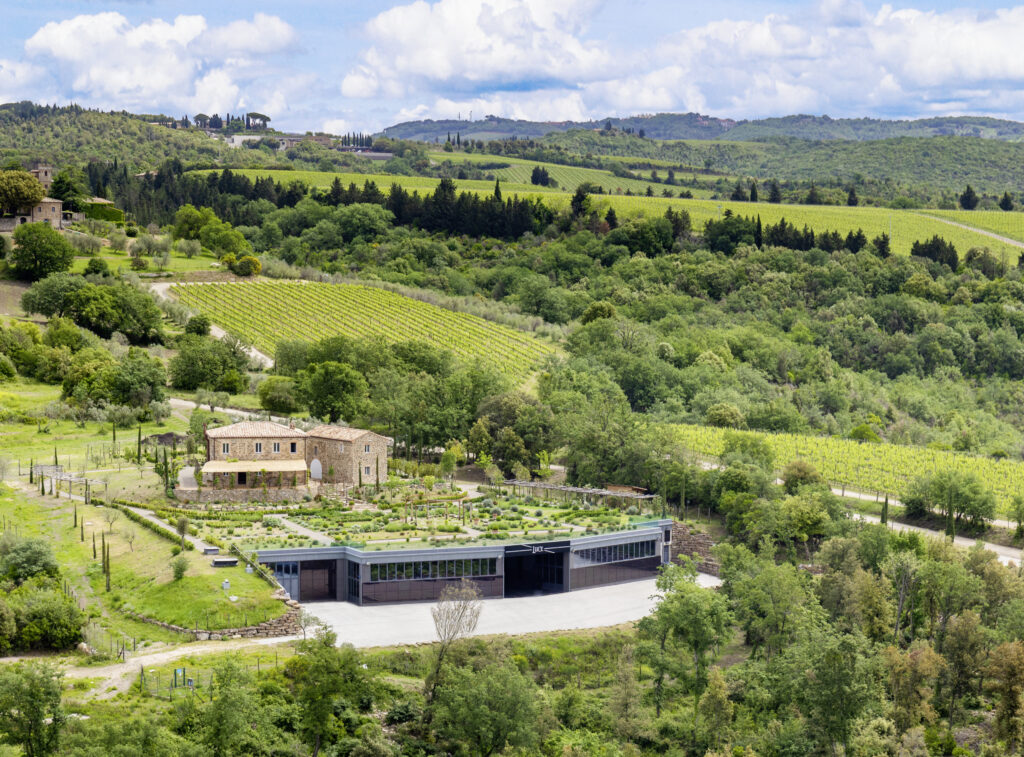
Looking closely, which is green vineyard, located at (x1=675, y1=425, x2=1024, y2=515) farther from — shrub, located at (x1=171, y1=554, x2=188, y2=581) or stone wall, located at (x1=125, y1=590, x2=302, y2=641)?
shrub, located at (x1=171, y1=554, x2=188, y2=581)

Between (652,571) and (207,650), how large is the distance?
21950 millimetres

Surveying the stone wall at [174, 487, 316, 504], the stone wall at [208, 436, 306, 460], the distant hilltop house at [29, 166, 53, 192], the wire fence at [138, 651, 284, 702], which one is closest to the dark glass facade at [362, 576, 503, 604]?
the stone wall at [174, 487, 316, 504]

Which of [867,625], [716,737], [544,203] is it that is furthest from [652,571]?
[544,203]

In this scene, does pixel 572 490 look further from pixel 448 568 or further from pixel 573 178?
pixel 573 178

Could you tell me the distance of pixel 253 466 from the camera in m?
53.7

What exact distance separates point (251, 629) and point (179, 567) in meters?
3.98

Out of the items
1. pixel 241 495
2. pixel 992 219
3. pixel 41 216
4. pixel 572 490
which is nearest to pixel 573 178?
pixel 992 219

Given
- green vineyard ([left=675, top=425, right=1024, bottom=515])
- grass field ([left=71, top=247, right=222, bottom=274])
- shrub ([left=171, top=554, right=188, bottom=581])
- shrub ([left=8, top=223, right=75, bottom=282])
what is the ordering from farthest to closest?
grass field ([left=71, top=247, right=222, bottom=274]), shrub ([left=8, top=223, right=75, bottom=282]), green vineyard ([left=675, top=425, right=1024, bottom=515]), shrub ([left=171, top=554, right=188, bottom=581])

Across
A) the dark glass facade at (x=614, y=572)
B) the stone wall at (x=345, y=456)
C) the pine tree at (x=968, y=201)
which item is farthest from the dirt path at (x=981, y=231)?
the stone wall at (x=345, y=456)

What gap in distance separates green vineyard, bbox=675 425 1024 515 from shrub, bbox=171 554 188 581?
99.2 feet

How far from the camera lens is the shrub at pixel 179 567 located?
4191 centimetres

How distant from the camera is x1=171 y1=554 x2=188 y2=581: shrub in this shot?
41.9m

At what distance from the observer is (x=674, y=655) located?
1623 inches

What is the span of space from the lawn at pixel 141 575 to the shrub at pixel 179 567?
0.22m
